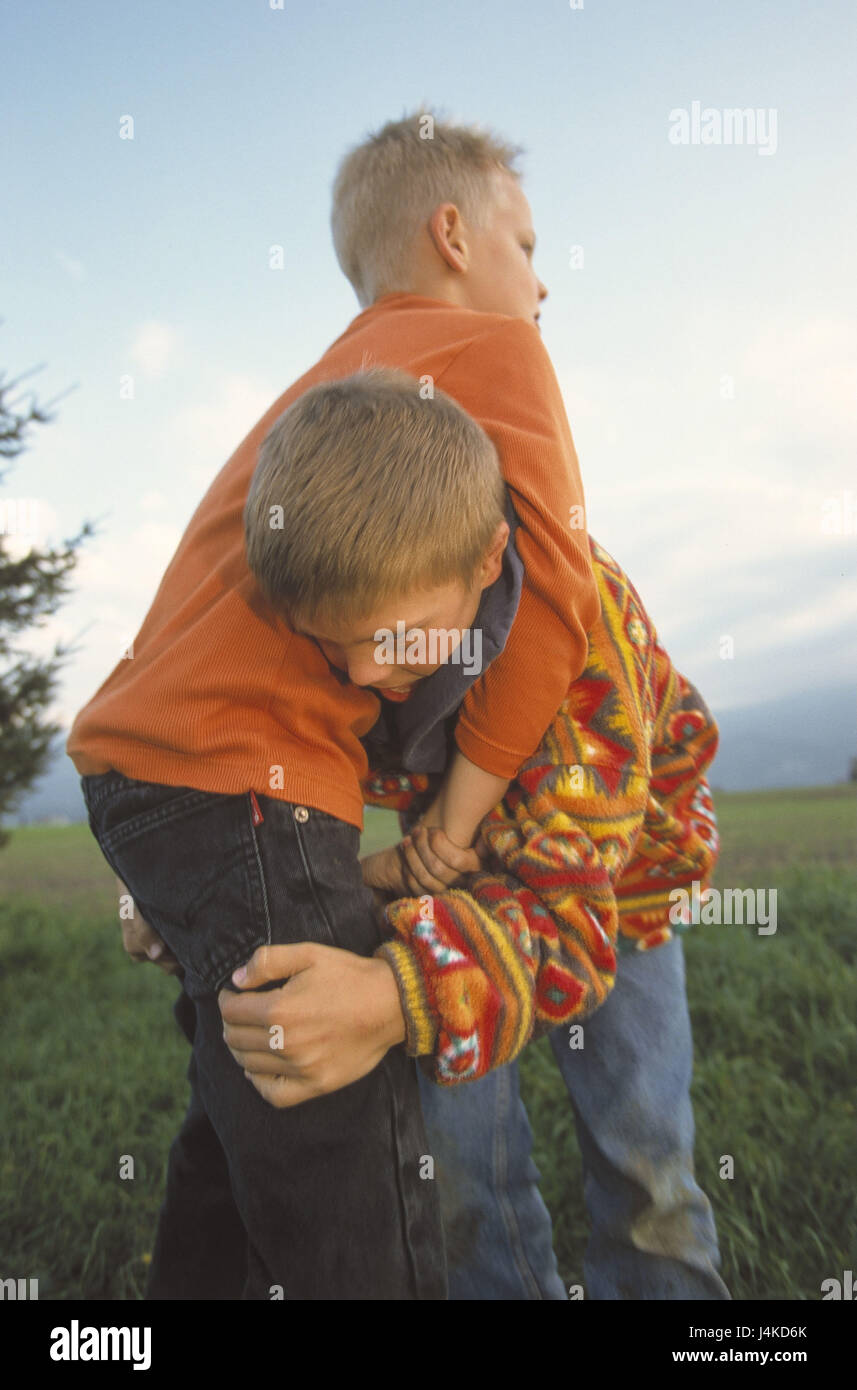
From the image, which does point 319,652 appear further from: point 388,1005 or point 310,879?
point 388,1005

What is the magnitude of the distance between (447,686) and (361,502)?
0.36 metres

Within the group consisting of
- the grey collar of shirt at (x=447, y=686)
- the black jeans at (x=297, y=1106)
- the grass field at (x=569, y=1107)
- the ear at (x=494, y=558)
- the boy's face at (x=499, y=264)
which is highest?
the boy's face at (x=499, y=264)

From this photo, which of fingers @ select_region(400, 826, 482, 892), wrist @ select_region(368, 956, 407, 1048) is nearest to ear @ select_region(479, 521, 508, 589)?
fingers @ select_region(400, 826, 482, 892)

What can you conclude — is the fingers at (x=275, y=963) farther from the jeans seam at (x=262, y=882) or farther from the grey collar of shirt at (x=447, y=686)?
the grey collar of shirt at (x=447, y=686)

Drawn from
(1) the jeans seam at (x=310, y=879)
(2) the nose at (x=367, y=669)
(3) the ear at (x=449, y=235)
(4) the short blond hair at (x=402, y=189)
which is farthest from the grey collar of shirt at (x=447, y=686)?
(4) the short blond hair at (x=402, y=189)

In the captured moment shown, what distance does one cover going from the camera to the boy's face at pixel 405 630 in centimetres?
138

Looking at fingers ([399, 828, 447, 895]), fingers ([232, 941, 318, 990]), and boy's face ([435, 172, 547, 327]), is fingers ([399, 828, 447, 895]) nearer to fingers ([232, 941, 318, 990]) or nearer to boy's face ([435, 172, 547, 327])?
fingers ([232, 941, 318, 990])

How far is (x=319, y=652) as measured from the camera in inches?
60.2

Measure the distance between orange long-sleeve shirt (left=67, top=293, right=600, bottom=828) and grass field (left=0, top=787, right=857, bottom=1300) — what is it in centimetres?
180

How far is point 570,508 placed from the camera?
5.29ft

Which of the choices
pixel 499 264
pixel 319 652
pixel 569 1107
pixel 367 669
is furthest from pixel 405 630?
pixel 569 1107

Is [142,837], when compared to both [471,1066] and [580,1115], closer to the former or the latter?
[471,1066]

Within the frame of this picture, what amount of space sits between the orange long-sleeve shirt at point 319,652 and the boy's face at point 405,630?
0.08m
